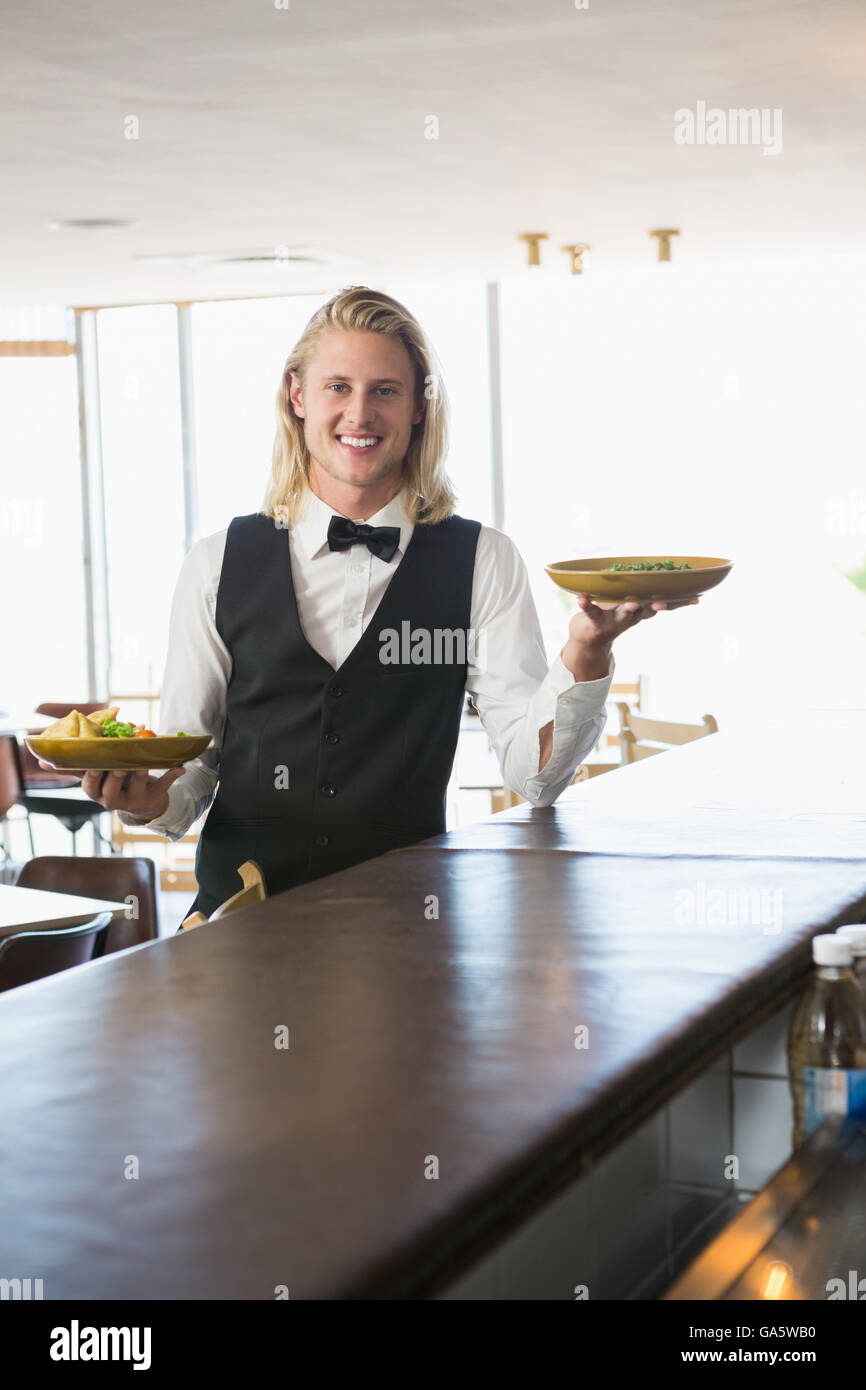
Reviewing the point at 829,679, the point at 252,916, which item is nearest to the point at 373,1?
the point at 252,916

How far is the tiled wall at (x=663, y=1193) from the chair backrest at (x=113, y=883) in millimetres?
2100

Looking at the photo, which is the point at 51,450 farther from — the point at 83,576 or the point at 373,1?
the point at 373,1

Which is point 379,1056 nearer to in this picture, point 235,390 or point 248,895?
point 248,895

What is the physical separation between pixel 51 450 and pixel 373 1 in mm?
5239

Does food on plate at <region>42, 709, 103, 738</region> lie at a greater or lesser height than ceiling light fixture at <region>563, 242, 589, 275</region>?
lesser

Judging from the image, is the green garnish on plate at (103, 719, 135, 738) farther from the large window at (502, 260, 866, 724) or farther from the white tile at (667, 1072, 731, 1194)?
the large window at (502, 260, 866, 724)

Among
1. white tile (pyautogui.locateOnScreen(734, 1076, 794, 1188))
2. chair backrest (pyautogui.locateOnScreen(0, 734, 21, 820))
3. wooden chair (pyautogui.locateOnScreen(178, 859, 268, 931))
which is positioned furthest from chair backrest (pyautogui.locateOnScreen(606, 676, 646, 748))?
white tile (pyautogui.locateOnScreen(734, 1076, 794, 1188))

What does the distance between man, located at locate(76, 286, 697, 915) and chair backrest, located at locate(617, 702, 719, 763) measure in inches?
62.0

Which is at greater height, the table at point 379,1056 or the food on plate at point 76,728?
the food on plate at point 76,728

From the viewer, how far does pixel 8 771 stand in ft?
19.9

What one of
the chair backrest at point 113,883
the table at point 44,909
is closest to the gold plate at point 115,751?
the table at point 44,909

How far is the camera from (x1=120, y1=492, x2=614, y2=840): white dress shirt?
81.4 inches

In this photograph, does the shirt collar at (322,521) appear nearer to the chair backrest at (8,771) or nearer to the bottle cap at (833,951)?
the bottle cap at (833,951)

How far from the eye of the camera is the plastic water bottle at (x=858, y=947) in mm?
1139
